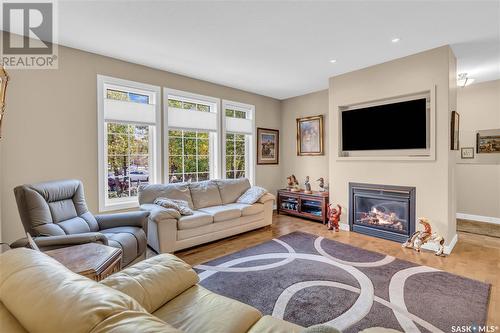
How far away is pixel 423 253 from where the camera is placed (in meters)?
3.26

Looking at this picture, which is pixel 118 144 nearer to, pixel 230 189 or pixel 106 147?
pixel 106 147

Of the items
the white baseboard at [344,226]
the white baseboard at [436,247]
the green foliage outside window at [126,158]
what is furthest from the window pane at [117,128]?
the white baseboard at [436,247]

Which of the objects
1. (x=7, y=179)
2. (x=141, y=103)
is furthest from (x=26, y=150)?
(x=141, y=103)

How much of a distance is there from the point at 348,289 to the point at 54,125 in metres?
3.93

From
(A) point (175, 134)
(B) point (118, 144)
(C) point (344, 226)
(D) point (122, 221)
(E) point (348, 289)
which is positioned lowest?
(E) point (348, 289)

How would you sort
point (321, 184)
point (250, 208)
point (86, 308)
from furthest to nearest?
1. point (321, 184)
2. point (250, 208)
3. point (86, 308)

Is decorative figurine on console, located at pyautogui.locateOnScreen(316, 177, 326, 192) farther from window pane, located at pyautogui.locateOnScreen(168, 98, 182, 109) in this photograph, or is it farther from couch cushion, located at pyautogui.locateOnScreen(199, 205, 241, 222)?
window pane, located at pyautogui.locateOnScreen(168, 98, 182, 109)

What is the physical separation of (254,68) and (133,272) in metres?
3.51

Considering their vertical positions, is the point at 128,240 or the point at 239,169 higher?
the point at 239,169

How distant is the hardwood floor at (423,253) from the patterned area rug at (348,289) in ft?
0.56

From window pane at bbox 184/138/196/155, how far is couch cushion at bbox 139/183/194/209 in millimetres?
749

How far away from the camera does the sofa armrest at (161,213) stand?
3072 mm

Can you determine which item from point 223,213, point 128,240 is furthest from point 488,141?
point 128,240

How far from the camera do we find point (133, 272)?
4.63ft
